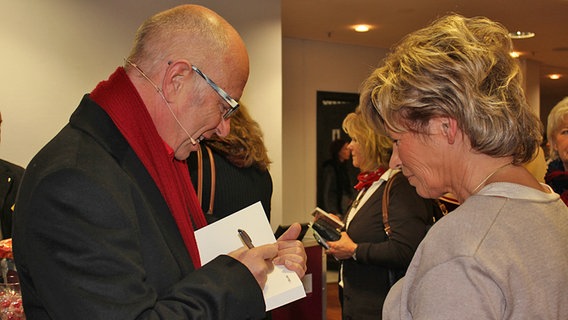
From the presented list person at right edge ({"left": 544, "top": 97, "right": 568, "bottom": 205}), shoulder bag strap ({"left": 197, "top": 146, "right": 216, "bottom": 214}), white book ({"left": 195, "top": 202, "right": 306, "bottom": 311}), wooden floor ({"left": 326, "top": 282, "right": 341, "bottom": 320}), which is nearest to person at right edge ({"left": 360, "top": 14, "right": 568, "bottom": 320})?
white book ({"left": 195, "top": 202, "right": 306, "bottom": 311})

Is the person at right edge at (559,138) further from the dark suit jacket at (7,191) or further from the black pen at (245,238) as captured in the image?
the dark suit jacket at (7,191)

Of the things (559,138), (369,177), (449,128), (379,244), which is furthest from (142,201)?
(559,138)

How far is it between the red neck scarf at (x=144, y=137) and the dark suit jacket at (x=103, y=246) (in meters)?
0.02

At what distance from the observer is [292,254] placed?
4.55 ft

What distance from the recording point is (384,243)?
2.61 meters

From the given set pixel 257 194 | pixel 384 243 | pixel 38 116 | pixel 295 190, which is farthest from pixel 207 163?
pixel 295 190

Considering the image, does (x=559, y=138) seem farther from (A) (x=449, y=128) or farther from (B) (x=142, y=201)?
(B) (x=142, y=201)

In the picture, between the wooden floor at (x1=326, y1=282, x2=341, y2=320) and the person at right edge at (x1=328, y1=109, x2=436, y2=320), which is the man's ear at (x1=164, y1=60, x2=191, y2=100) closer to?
the person at right edge at (x1=328, y1=109, x2=436, y2=320)

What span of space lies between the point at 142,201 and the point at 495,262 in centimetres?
66

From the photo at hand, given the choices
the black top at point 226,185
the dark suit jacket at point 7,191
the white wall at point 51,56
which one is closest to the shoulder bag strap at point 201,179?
the black top at point 226,185

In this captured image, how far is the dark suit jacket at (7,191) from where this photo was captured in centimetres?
312

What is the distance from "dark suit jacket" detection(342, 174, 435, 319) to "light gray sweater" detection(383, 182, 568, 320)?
150 cm

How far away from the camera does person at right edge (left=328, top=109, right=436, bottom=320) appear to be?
2.59 meters

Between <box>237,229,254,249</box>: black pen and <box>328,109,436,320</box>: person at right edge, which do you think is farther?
<box>328,109,436,320</box>: person at right edge
